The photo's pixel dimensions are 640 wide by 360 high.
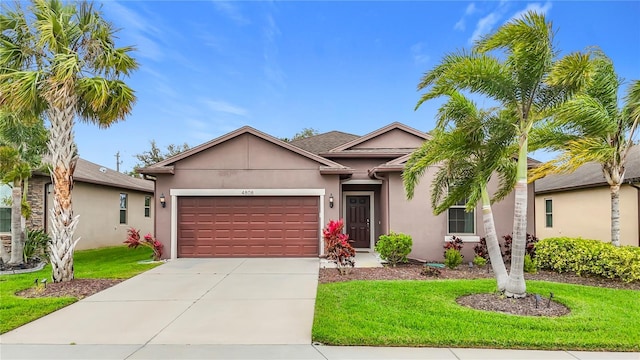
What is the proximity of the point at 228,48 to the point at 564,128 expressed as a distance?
1346 cm

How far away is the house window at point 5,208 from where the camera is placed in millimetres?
13031

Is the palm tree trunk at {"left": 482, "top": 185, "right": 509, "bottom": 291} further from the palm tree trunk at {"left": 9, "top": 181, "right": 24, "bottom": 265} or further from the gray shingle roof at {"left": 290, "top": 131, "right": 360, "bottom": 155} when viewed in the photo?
the palm tree trunk at {"left": 9, "top": 181, "right": 24, "bottom": 265}

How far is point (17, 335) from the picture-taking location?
5254 millimetres

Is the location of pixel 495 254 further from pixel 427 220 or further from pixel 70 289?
pixel 70 289

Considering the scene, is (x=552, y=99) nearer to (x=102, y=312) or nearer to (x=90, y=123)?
(x=102, y=312)

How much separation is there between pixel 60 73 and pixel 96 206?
394 inches

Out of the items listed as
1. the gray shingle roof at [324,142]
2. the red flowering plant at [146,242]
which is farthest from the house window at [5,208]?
the gray shingle roof at [324,142]

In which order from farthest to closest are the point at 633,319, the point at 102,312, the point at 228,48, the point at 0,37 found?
the point at 228,48
the point at 0,37
the point at 102,312
the point at 633,319

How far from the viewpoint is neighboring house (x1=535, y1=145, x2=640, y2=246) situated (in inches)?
484

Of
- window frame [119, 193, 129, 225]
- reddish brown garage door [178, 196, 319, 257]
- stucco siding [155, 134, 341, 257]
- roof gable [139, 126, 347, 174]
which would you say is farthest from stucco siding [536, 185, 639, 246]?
window frame [119, 193, 129, 225]

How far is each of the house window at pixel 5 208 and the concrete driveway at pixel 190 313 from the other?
7.44 metres

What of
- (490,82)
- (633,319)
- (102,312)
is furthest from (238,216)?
A: (633,319)

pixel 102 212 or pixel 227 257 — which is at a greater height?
pixel 102 212

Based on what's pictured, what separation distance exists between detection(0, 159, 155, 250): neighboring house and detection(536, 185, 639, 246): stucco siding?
782 inches
